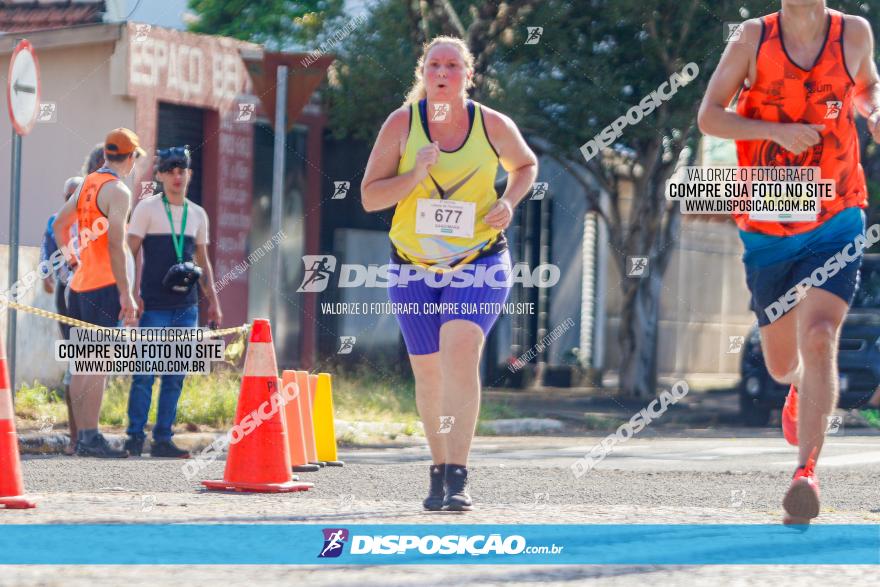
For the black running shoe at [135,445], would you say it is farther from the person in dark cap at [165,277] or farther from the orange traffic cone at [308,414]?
the orange traffic cone at [308,414]

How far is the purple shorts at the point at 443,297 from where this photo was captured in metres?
6.49

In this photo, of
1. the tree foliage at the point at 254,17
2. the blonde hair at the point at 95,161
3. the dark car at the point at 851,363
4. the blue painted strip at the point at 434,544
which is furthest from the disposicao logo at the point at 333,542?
the tree foliage at the point at 254,17

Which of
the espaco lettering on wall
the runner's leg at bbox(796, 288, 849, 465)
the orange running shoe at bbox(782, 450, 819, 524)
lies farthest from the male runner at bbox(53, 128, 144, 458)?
the espaco lettering on wall

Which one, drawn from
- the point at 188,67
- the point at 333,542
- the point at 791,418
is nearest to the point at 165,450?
the point at 791,418

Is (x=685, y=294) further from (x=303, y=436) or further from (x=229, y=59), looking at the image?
(x=303, y=436)

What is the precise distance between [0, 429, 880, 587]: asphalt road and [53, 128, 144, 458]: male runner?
318 millimetres

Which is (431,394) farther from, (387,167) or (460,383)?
(387,167)

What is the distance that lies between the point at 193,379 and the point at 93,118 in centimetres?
471

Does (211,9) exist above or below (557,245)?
above

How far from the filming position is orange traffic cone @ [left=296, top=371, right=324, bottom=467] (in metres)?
9.41

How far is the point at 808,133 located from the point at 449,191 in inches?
59.2

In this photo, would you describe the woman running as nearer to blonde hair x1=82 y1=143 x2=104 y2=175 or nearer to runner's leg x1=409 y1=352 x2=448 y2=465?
runner's leg x1=409 y1=352 x2=448 y2=465

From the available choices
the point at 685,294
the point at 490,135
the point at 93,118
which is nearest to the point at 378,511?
the point at 490,135

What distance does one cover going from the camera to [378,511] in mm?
6223
